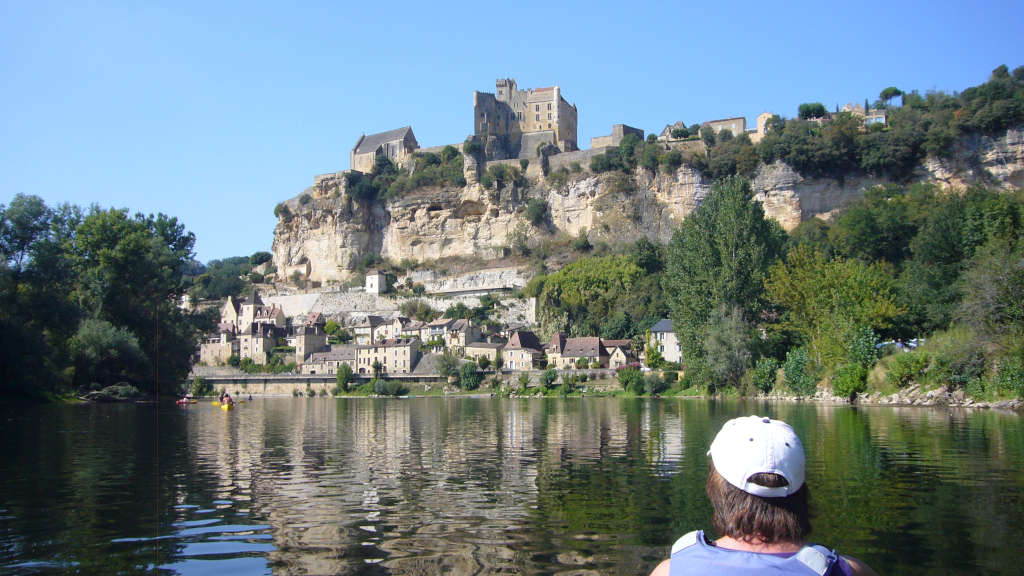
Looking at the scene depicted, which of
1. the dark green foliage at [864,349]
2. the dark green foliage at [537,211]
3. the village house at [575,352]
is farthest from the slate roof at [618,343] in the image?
the dark green foliage at [864,349]

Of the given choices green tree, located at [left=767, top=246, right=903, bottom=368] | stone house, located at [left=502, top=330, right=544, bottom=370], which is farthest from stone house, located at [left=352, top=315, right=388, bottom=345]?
green tree, located at [left=767, top=246, right=903, bottom=368]

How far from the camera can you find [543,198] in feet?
311

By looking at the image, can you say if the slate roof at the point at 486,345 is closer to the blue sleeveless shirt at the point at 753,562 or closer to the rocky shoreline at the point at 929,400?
the rocky shoreline at the point at 929,400

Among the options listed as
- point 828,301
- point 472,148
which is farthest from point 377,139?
point 828,301

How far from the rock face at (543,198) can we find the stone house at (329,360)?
24835 mm

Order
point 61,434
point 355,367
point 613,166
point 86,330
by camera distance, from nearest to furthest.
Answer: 1. point 61,434
2. point 86,330
3. point 355,367
4. point 613,166

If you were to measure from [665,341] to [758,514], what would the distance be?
202ft

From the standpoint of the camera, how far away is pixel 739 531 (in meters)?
2.92

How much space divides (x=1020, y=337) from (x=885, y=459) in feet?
53.8

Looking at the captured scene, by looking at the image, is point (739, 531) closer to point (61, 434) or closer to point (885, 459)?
point (885, 459)

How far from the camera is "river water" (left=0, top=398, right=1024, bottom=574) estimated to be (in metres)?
7.88

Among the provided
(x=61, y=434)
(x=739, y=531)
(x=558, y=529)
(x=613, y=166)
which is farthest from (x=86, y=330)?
(x=613, y=166)

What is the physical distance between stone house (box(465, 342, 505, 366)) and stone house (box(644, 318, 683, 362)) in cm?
1457

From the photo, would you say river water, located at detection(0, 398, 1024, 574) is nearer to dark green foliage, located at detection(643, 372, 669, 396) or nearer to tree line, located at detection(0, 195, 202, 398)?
tree line, located at detection(0, 195, 202, 398)
